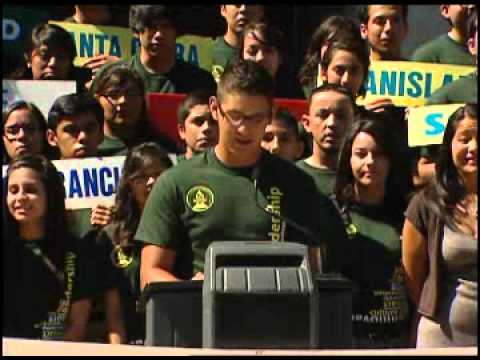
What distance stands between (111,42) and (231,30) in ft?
1.66

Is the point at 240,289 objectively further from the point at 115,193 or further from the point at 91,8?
the point at 91,8

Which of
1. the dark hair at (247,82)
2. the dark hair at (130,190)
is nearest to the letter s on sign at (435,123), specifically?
the dark hair at (247,82)

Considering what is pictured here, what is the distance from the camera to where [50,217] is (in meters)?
4.66

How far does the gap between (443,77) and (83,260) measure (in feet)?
5.45

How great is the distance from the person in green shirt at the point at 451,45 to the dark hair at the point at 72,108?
1337 millimetres

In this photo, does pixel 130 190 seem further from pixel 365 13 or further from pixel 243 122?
pixel 365 13

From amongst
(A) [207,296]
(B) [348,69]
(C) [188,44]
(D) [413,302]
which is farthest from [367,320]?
(A) [207,296]

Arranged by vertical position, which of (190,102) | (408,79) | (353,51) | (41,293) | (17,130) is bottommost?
(41,293)

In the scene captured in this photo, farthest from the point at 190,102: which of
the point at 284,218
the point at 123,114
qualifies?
the point at 284,218

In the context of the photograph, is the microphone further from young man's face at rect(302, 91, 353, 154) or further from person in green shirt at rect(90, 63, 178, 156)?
person in green shirt at rect(90, 63, 178, 156)

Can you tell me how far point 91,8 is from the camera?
5.10 meters

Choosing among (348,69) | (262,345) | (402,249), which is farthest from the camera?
(348,69)

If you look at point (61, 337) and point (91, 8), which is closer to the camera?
point (61, 337)

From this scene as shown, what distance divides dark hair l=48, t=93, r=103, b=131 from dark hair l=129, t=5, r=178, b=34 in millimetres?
395
